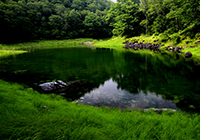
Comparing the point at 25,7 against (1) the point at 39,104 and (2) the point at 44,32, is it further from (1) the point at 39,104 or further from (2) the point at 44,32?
(1) the point at 39,104

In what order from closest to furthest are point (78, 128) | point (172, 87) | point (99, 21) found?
point (78, 128), point (172, 87), point (99, 21)

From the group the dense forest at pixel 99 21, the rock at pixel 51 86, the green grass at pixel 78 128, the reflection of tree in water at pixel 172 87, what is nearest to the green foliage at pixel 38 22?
the dense forest at pixel 99 21

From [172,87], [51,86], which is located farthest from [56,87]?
[172,87]

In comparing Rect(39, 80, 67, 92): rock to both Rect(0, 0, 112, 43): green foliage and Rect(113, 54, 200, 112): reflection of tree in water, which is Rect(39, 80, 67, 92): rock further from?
Rect(0, 0, 112, 43): green foliage

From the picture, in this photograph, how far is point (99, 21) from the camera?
78875 mm

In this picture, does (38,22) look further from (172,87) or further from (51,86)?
(172,87)

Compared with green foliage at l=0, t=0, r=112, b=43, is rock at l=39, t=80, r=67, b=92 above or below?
below

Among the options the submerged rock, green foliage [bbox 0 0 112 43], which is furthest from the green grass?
green foliage [bbox 0 0 112 43]

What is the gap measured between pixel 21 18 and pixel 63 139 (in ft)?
224

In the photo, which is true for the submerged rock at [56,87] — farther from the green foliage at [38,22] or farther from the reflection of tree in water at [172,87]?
the green foliage at [38,22]

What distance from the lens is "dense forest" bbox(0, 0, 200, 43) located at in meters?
27.5

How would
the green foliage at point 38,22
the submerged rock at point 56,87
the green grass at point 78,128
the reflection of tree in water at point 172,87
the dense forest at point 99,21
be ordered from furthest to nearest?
the green foliage at point 38,22 → the dense forest at point 99,21 → the submerged rock at point 56,87 → the reflection of tree in water at point 172,87 → the green grass at point 78,128

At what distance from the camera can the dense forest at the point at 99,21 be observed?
27.5 m

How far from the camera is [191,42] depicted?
77.8 feet
